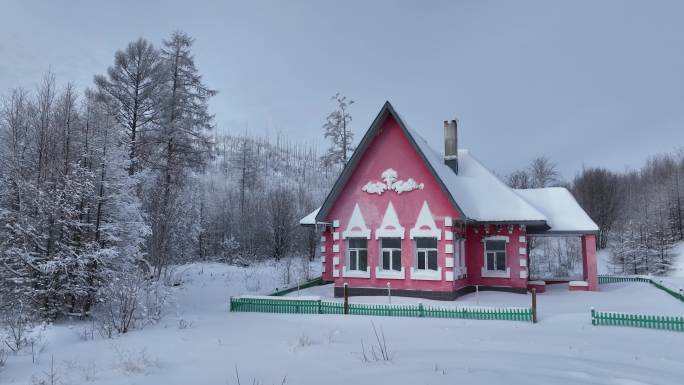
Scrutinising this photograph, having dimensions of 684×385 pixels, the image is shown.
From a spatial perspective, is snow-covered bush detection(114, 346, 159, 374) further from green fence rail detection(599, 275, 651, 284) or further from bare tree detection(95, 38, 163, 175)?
green fence rail detection(599, 275, 651, 284)

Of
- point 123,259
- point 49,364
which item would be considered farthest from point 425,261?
point 49,364

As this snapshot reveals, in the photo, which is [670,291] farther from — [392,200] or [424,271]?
[392,200]

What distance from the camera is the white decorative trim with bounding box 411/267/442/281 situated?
17375mm

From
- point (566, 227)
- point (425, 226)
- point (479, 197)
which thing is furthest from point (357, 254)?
point (566, 227)

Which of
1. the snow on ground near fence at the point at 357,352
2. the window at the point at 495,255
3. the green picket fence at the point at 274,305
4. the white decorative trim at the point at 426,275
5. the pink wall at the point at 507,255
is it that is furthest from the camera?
the window at the point at 495,255

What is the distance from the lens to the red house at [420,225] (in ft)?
57.9

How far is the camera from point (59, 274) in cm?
1338

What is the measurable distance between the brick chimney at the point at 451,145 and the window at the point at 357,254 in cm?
620

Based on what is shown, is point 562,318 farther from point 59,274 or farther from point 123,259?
point 59,274

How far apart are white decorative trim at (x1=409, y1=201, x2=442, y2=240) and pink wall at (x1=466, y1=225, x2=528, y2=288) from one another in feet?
10.8

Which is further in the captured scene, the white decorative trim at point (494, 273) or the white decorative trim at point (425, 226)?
the white decorative trim at point (494, 273)

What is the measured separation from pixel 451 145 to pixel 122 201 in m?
15.3

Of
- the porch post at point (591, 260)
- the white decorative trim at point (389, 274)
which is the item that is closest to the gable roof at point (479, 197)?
the porch post at point (591, 260)

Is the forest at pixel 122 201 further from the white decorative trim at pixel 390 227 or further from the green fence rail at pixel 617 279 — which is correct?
the green fence rail at pixel 617 279
